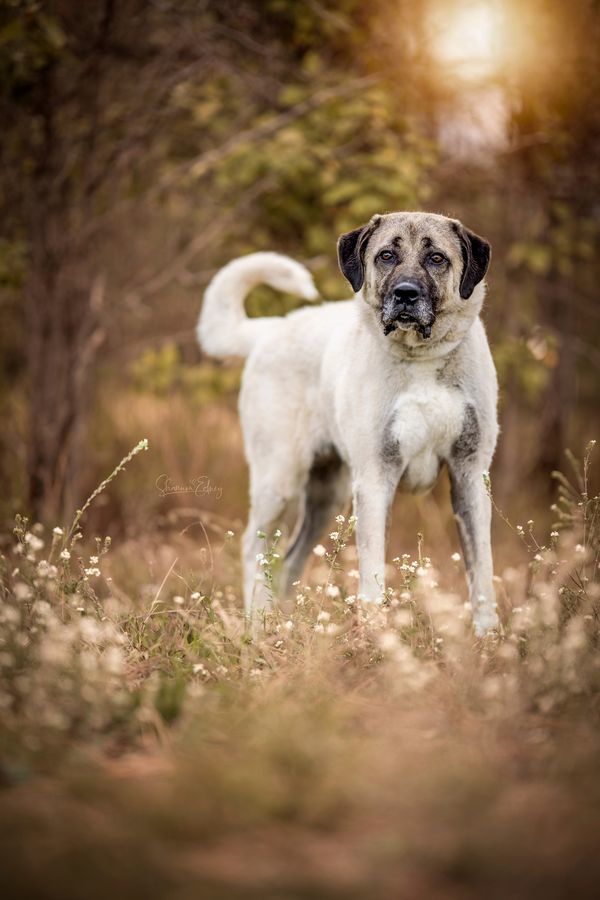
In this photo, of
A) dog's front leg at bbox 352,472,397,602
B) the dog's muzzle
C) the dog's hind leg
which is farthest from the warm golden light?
dog's front leg at bbox 352,472,397,602

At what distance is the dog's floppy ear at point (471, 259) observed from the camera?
3.52m

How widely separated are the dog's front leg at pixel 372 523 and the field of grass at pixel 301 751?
9.5 inches

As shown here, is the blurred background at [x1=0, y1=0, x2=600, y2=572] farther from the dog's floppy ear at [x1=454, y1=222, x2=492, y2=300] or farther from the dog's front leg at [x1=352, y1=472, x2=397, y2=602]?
the dog's floppy ear at [x1=454, y1=222, x2=492, y2=300]

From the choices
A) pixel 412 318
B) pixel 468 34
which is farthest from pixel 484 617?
pixel 468 34

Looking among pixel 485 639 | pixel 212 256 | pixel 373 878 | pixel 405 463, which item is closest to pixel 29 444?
pixel 212 256

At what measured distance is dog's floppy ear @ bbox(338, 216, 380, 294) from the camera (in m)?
3.69

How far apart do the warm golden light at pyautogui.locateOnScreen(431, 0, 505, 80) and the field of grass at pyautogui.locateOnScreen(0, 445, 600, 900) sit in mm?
4290

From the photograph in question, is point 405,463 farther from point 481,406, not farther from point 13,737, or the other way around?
point 13,737

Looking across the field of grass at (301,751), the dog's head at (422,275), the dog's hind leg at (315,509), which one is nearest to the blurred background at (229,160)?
the dog's hind leg at (315,509)

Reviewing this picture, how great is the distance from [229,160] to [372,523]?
130 inches

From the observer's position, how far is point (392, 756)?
2059 mm

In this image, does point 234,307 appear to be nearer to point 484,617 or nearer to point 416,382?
point 416,382

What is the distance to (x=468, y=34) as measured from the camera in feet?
20.9

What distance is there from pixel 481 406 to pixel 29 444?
3751 mm
